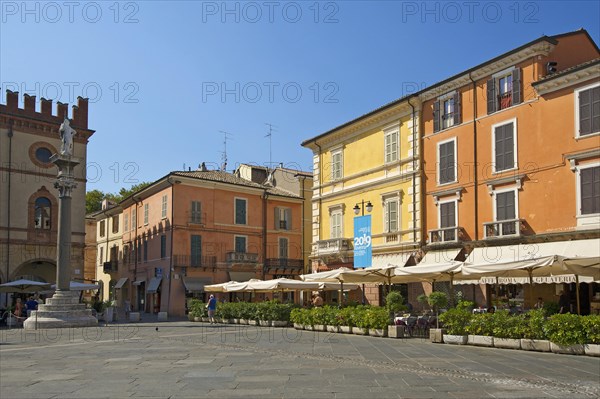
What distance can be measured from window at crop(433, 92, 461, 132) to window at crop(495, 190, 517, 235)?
14.3ft

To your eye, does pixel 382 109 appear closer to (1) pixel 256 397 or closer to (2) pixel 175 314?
(2) pixel 175 314

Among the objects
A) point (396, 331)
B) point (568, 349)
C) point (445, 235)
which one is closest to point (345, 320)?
point (396, 331)

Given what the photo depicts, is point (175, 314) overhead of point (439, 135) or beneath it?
beneath

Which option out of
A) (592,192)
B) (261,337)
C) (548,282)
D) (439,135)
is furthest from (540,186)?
(261,337)

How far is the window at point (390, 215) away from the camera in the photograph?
103 feet

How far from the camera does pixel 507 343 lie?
16.8m

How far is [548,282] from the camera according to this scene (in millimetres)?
22656

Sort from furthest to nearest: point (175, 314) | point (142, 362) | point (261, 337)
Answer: point (175, 314) < point (261, 337) < point (142, 362)

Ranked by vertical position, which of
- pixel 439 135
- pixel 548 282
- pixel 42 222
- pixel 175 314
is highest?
pixel 439 135

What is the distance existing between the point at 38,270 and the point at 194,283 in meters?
9.93

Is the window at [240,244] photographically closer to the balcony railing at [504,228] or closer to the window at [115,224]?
the window at [115,224]

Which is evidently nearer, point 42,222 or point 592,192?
point 592,192

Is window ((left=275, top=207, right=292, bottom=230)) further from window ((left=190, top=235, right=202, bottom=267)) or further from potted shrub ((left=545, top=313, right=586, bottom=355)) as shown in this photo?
potted shrub ((left=545, top=313, right=586, bottom=355))

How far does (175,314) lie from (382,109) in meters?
20.3
